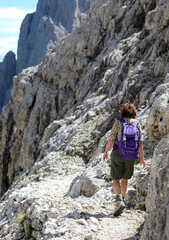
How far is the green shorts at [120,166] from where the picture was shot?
22.4 feet

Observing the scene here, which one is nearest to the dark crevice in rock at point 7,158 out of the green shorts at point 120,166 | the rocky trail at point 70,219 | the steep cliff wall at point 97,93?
the steep cliff wall at point 97,93

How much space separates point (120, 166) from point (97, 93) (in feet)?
68.0

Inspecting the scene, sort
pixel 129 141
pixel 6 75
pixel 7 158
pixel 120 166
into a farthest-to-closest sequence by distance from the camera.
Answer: pixel 6 75, pixel 7 158, pixel 120 166, pixel 129 141

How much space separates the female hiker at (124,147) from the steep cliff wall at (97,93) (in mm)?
791

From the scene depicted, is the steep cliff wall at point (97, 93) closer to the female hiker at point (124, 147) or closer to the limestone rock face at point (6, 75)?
the female hiker at point (124, 147)

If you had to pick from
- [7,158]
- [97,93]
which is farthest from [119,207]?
[7,158]

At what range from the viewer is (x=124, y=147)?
6.57 metres

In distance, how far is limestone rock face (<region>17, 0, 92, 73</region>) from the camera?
119688mm

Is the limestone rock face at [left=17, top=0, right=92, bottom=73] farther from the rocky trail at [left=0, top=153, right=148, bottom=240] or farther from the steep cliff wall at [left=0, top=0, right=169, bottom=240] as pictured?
the rocky trail at [left=0, top=153, right=148, bottom=240]

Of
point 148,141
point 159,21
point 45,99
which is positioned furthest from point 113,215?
point 45,99

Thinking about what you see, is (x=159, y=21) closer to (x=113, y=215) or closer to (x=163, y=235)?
(x=113, y=215)

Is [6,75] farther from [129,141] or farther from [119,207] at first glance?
[119,207]

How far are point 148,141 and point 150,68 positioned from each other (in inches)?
394

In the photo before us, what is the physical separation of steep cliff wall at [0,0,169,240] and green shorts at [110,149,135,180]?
1.07m
